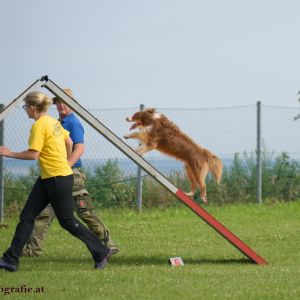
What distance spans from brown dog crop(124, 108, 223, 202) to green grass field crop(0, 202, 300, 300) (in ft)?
2.86

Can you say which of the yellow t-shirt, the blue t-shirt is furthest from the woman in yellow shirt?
the blue t-shirt

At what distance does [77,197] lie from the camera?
8578 millimetres

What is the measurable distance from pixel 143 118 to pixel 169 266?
5.04 ft

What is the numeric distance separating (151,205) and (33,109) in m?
7.87

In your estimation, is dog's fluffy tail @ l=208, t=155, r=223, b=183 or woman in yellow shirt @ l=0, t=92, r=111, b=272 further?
dog's fluffy tail @ l=208, t=155, r=223, b=183

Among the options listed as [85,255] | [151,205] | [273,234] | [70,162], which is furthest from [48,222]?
[151,205]

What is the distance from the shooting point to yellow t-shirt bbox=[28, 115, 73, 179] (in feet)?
24.2

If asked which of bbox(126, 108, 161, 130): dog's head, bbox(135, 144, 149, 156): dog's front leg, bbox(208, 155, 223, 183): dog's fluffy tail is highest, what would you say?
bbox(126, 108, 161, 130): dog's head

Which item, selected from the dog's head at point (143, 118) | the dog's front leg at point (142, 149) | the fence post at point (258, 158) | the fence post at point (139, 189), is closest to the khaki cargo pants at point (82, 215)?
the dog's front leg at point (142, 149)

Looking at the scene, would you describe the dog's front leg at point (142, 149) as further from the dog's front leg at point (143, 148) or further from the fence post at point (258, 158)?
the fence post at point (258, 158)

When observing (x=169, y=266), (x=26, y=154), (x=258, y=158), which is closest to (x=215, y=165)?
(x=169, y=266)

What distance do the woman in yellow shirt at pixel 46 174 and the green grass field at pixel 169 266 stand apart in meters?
0.38

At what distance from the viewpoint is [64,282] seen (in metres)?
7.17

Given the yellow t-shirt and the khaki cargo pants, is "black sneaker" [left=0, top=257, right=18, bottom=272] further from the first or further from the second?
the khaki cargo pants
